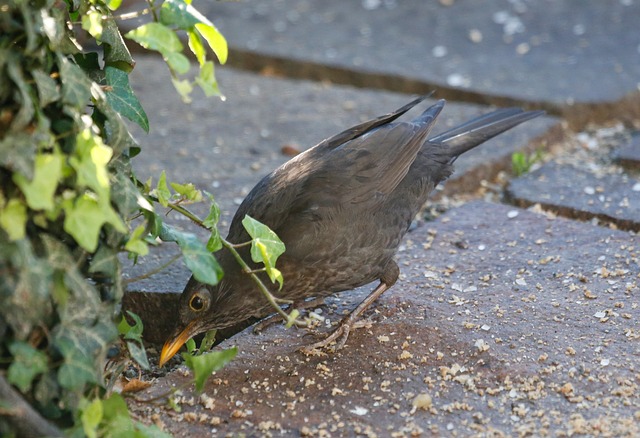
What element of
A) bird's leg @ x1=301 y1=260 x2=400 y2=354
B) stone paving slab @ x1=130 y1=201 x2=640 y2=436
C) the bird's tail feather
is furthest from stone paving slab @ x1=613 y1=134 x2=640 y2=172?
bird's leg @ x1=301 y1=260 x2=400 y2=354

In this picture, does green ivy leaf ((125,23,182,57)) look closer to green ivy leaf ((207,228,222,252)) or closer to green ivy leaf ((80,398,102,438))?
green ivy leaf ((207,228,222,252))

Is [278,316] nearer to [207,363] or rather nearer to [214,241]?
[214,241]

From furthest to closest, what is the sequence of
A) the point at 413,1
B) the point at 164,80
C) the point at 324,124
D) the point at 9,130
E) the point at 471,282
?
the point at 413,1, the point at 164,80, the point at 324,124, the point at 471,282, the point at 9,130

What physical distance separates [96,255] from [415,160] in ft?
6.11

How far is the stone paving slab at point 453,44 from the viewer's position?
5598 millimetres

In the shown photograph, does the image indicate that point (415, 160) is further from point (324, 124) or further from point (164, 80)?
point (164, 80)

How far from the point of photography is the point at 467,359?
3.05 meters

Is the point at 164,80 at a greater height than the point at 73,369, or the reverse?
the point at 73,369

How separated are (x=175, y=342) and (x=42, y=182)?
1.45m

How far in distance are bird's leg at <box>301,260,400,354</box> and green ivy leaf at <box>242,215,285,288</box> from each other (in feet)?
1.58

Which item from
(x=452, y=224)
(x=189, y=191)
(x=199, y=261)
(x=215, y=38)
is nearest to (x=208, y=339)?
(x=189, y=191)

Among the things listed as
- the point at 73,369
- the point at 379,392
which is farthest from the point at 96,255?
the point at 379,392

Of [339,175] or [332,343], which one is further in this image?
[339,175]

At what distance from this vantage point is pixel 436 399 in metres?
2.84
